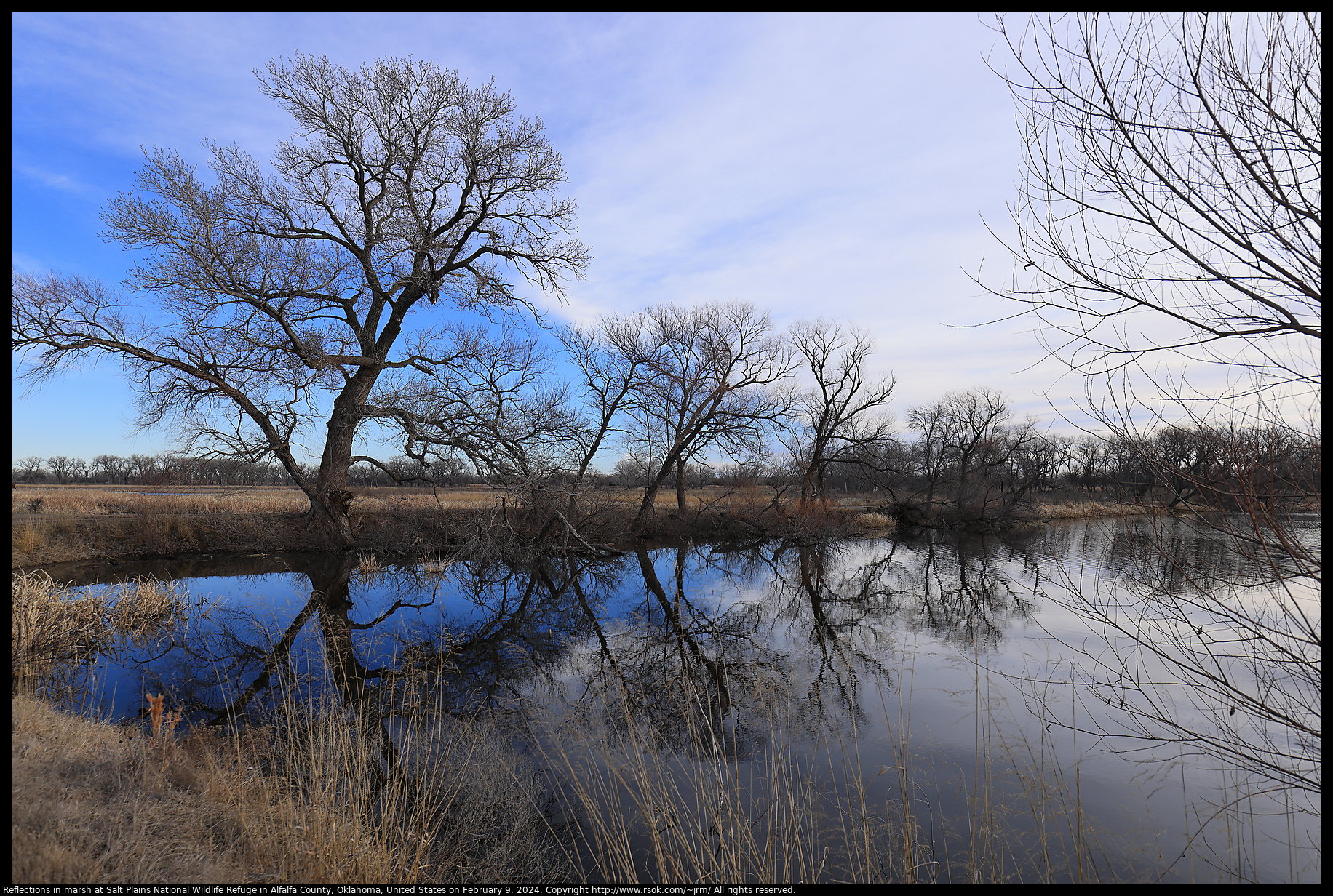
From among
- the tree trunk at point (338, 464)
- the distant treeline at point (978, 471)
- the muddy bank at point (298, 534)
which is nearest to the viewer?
the distant treeline at point (978, 471)

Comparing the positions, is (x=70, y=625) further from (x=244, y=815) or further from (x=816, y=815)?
(x=816, y=815)

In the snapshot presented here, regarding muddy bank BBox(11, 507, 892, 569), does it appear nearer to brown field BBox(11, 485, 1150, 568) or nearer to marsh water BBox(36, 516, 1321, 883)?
brown field BBox(11, 485, 1150, 568)

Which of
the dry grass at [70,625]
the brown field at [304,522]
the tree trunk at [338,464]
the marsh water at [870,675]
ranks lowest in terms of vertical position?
the marsh water at [870,675]

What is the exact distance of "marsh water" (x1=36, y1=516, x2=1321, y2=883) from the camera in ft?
15.5

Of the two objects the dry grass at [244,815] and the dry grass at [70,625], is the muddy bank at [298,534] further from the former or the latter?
the dry grass at [244,815]

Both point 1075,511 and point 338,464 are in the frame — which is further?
point 1075,511

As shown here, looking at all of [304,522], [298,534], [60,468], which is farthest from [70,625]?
[60,468]

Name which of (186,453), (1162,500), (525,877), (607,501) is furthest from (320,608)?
(1162,500)

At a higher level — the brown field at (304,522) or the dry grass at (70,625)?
the brown field at (304,522)

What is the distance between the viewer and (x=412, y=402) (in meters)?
17.4

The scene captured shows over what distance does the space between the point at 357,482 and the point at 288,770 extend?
1776 cm

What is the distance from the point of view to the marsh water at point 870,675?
473 cm

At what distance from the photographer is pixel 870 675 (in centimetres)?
909

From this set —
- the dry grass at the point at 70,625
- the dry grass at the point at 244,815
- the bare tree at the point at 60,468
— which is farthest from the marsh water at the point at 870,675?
the bare tree at the point at 60,468
